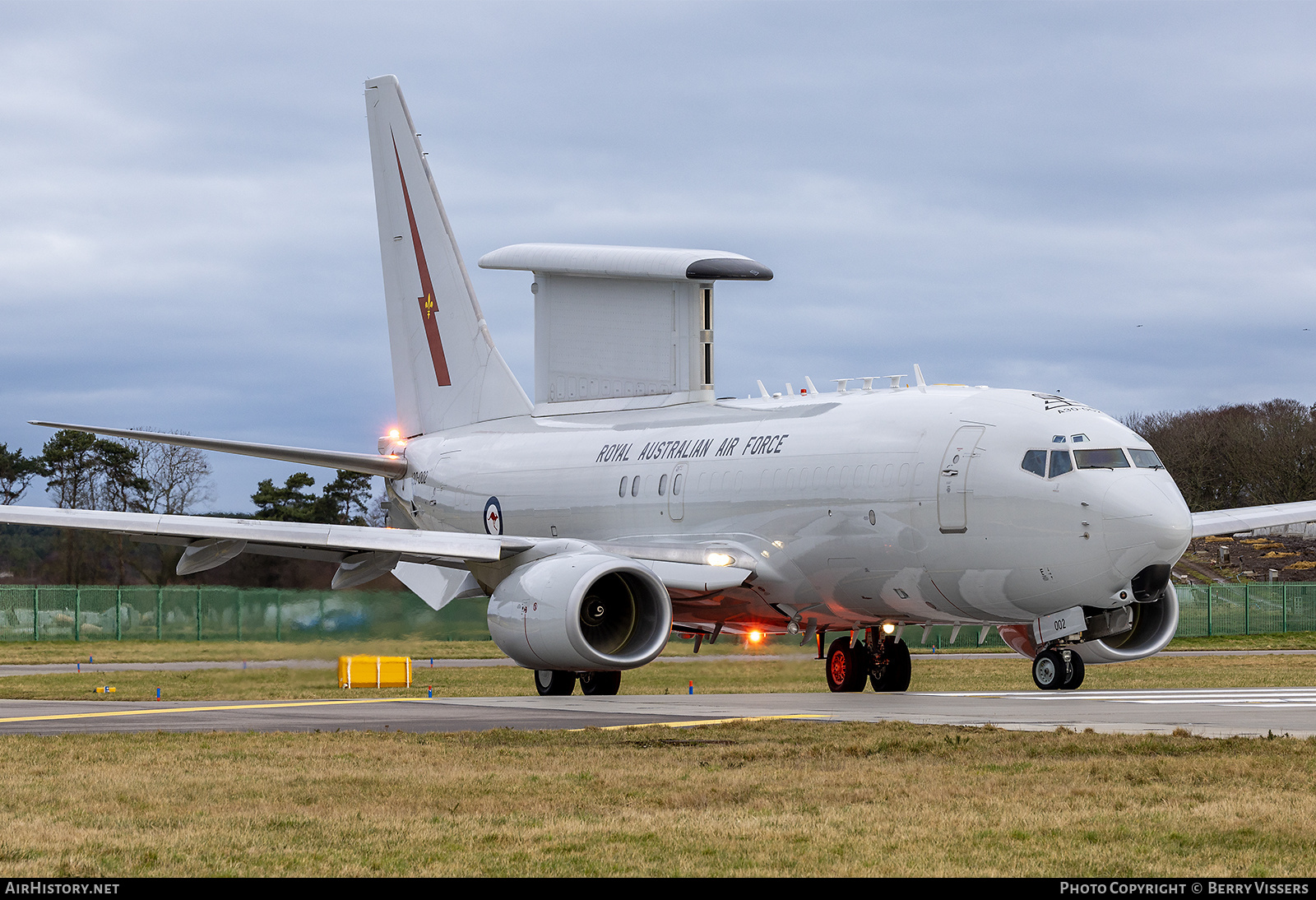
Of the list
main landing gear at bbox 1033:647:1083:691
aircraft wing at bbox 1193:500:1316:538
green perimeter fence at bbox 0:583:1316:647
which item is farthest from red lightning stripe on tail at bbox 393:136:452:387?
aircraft wing at bbox 1193:500:1316:538

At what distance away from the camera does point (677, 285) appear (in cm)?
2767

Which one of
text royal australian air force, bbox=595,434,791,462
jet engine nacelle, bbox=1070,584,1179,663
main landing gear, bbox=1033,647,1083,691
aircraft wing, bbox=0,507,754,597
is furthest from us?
text royal australian air force, bbox=595,434,791,462

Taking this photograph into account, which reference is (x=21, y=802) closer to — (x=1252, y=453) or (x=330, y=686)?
(x=330, y=686)

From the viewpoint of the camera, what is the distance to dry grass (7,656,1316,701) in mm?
23359

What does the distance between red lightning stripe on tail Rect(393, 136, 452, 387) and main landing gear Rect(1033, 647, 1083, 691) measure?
14.9 m

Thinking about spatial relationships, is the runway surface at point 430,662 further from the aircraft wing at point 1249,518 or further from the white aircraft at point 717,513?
the aircraft wing at point 1249,518

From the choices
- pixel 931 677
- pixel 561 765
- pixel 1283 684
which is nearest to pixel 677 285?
pixel 931 677

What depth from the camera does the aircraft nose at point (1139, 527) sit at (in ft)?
61.6

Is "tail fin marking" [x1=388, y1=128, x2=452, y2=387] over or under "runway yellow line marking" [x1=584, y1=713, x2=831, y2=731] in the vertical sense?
over

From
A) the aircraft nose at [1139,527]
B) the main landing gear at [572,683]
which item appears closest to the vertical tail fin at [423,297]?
the main landing gear at [572,683]

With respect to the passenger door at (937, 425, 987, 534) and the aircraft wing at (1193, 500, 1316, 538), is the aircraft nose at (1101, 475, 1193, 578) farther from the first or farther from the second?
the aircraft wing at (1193, 500, 1316, 538)

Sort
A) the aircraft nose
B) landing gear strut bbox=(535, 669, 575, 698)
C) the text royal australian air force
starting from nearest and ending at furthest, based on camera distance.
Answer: the aircraft nose, the text royal australian air force, landing gear strut bbox=(535, 669, 575, 698)

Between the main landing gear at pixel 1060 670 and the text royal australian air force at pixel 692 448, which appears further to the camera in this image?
the text royal australian air force at pixel 692 448

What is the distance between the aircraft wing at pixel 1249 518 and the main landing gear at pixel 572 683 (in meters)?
8.73
